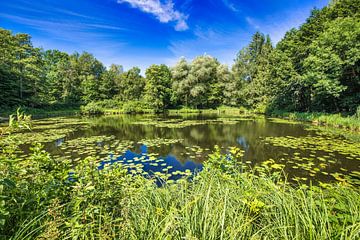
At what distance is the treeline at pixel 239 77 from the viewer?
484 inches

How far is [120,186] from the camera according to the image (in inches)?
78.4

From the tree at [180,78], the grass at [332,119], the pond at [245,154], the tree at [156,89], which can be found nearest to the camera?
the pond at [245,154]

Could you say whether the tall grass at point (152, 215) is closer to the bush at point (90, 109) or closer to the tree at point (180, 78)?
the bush at point (90, 109)

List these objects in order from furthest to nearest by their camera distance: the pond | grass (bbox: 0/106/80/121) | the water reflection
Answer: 1. grass (bbox: 0/106/80/121)
2. the water reflection
3. the pond

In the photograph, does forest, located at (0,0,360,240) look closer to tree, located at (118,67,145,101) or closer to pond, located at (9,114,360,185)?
pond, located at (9,114,360,185)

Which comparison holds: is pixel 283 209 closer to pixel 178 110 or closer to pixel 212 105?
pixel 178 110

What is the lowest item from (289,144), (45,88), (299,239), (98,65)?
(289,144)

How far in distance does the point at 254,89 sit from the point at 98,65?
32.5m

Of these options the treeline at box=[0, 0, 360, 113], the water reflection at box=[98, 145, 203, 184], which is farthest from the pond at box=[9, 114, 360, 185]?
the treeline at box=[0, 0, 360, 113]

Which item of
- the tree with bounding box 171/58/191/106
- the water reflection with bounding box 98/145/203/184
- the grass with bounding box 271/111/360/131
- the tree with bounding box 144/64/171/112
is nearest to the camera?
the water reflection with bounding box 98/145/203/184

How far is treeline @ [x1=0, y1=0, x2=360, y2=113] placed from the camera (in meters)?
12.3

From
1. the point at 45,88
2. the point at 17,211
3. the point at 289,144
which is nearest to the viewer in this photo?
the point at 17,211

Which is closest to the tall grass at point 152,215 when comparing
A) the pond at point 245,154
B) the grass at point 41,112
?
the pond at point 245,154

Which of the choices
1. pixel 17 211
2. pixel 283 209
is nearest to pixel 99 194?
pixel 17 211
